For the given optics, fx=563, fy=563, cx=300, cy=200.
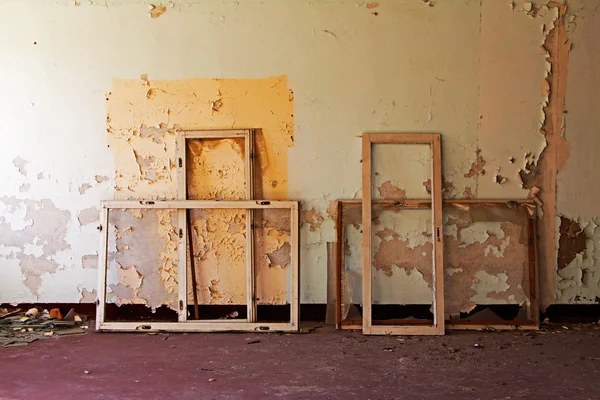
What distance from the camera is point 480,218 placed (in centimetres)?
435

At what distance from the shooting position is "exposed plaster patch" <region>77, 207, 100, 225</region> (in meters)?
4.50

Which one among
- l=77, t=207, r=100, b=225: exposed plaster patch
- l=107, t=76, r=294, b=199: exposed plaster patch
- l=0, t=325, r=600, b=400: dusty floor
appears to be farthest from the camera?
l=77, t=207, r=100, b=225: exposed plaster patch

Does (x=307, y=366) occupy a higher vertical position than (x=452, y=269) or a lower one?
lower

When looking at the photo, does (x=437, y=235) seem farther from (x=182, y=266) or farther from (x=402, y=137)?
(x=182, y=266)

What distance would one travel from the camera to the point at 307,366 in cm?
Result: 345

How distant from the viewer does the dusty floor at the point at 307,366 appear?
3027mm

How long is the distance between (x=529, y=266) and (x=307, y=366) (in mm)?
2004

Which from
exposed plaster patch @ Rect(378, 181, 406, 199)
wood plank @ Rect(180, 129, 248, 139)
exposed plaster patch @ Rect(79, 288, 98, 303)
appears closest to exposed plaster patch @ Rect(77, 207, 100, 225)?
exposed plaster patch @ Rect(79, 288, 98, 303)

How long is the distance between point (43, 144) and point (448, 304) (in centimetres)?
344

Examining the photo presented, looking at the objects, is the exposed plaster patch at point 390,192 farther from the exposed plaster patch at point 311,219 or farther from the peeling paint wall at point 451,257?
the exposed plaster patch at point 311,219

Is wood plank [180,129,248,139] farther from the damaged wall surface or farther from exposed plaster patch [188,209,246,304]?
exposed plaster patch [188,209,246,304]

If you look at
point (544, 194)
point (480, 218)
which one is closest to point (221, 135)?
point (480, 218)

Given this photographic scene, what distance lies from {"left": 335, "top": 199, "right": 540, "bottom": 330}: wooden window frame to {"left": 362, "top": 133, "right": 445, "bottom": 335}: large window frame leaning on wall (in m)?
0.12

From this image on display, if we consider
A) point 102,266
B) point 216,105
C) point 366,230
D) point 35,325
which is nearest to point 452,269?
point 366,230
